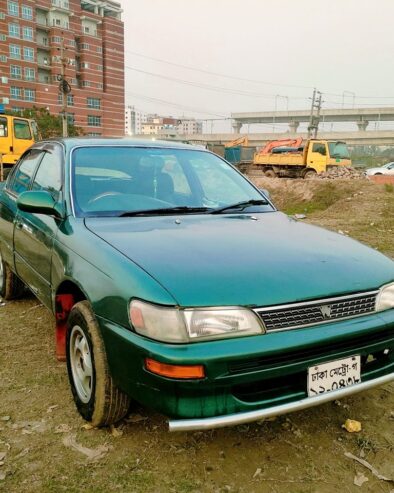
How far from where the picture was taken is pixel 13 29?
216 ft

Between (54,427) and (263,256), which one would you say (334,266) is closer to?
(263,256)

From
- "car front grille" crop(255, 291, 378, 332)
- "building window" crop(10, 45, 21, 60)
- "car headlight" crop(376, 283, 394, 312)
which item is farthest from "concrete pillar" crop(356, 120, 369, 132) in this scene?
"car front grille" crop(255, 291, 378, 332)

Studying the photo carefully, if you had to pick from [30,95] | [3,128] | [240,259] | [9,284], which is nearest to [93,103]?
[30,95]

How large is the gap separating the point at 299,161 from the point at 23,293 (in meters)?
22.3

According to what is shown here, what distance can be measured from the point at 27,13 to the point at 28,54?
584cm

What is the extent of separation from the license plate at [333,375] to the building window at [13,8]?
76.8 m

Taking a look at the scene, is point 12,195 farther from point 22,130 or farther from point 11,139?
point 22,130

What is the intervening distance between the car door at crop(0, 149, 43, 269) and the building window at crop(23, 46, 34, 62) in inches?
2872

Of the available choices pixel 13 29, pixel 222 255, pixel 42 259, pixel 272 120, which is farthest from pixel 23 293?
pixel 13 29

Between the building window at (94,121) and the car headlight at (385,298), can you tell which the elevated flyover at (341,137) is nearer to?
the building window at (94,121)

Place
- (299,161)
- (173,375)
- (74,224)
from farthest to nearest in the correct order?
(299,161) → (74,224) → (173,375)

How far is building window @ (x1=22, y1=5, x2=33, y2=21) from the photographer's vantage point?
6675cm

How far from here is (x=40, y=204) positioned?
2820mm

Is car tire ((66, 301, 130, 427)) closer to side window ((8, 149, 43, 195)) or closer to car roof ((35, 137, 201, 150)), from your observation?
car roof ((35, 137, 201, 150))
